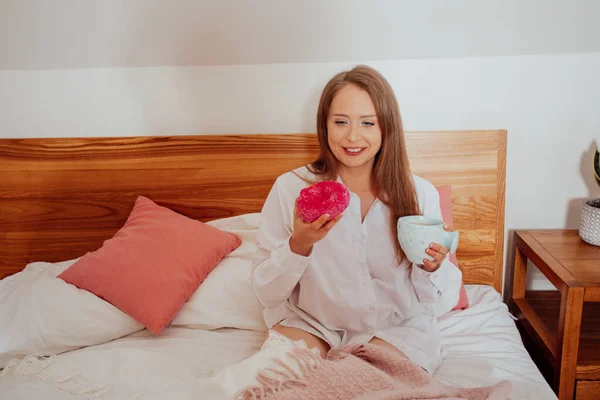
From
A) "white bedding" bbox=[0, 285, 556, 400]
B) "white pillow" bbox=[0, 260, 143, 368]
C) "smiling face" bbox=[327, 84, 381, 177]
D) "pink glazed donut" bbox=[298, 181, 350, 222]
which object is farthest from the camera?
"white pillow" bbox=[0, 260, 143, 368]

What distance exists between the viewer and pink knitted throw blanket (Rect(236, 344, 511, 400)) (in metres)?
1.16

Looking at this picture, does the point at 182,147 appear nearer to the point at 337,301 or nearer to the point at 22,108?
the point at 22,108

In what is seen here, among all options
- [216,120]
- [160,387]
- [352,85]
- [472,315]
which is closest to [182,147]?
[216,120]

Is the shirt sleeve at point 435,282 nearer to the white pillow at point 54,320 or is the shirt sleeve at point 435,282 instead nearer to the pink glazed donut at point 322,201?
the pink glazed donut at point 322,201

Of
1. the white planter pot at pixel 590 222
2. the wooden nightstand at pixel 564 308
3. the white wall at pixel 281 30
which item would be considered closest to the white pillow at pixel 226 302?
the white wall at pixel 281 30

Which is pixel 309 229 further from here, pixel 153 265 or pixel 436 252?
pixel 153 265

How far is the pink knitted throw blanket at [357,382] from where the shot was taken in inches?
45.5

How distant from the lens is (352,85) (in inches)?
56.0

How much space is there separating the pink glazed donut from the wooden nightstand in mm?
882

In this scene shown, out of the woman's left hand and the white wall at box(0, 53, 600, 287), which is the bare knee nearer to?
the woman's left hand

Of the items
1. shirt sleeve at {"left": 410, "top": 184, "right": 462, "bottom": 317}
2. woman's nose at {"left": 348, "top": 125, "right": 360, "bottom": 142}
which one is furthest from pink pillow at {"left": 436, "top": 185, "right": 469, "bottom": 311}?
woman's nose at {"left": 348, "top": 125, "right": 360, "bottom": 142}

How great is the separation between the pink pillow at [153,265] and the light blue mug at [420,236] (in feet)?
2.49

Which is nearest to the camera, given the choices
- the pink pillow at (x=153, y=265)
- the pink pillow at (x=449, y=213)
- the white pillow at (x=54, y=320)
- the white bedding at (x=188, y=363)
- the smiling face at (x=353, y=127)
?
the white bedding at (x=188, y=363)

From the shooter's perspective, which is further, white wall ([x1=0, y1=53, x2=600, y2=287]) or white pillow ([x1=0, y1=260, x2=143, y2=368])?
white wall ([x1=0, y1=53, x2=600, y2=287])
